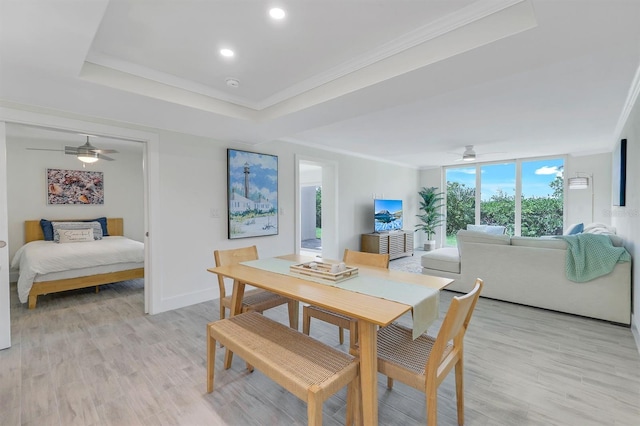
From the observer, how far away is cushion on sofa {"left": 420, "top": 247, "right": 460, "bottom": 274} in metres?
4.23

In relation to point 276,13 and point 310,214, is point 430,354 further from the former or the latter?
point 310,214

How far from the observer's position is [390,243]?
247 inches

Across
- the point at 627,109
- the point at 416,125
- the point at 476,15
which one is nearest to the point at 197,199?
the point at 416,125

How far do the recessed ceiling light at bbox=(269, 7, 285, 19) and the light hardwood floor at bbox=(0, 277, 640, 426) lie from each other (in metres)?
2.34

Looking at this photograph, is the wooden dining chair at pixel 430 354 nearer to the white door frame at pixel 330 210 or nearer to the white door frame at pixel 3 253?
the white door frame at pixel 3 253

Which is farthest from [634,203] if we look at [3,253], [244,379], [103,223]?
[103,223]

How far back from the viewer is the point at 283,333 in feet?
6.03

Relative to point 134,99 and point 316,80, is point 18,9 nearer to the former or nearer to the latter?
point 134,99

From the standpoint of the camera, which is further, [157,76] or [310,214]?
[310,214]

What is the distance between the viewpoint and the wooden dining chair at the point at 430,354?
1335 mm

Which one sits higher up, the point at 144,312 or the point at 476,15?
the point at 476,15

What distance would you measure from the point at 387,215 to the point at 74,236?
5.82 m

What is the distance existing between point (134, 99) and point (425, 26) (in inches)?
91.0

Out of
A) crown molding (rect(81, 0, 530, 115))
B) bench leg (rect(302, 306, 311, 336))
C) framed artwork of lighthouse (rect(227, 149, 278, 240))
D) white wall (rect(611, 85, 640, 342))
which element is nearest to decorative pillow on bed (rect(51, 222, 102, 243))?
framed artwork of lighthouse (rect(227, 149, 278, 240))
